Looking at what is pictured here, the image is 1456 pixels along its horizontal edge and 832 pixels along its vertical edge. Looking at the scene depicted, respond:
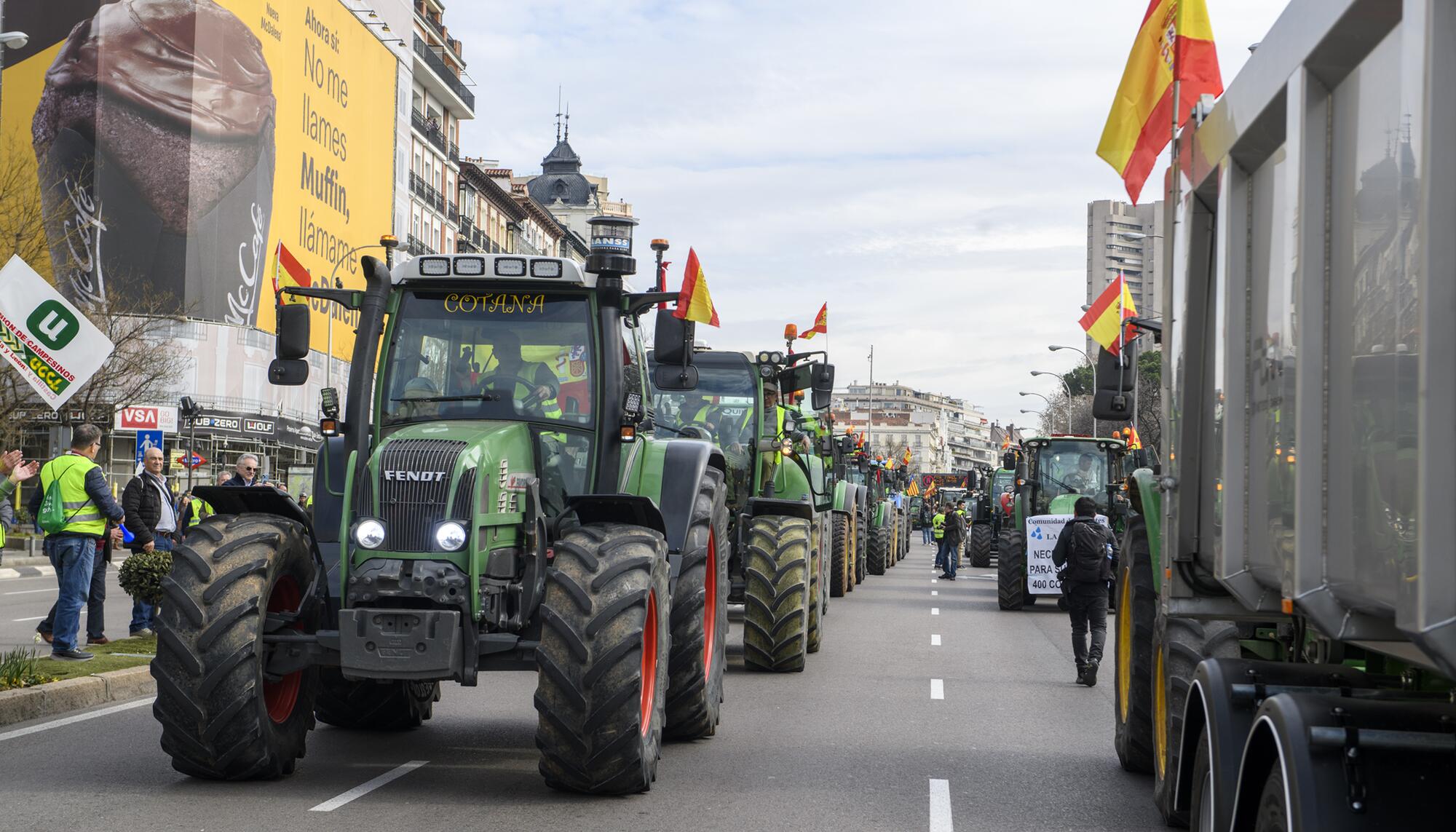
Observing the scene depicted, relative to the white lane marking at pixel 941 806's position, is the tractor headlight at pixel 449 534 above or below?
above

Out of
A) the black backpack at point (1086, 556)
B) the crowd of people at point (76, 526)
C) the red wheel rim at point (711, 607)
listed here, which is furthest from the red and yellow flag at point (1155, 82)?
the crowd of people at point (76, 526)

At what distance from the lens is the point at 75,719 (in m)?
10.6

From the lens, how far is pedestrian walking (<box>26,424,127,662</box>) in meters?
13.5

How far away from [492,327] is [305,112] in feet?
175

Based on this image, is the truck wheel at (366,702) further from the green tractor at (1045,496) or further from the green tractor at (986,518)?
the green tractor at (986,518)

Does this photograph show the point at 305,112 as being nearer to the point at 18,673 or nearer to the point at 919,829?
the point at 18,673

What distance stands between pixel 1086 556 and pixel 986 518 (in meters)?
24.6

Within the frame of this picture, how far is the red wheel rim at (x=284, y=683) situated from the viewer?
28.3 ft

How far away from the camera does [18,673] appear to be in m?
10.7

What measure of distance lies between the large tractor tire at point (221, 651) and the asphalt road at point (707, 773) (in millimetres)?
217

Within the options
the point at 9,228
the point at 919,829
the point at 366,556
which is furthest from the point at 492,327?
the point at 9,228

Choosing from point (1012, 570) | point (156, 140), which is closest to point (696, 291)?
point (1012, 570)

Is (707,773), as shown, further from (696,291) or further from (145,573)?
(145,573)

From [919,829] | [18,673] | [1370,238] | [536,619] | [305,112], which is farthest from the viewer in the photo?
[305,112]
